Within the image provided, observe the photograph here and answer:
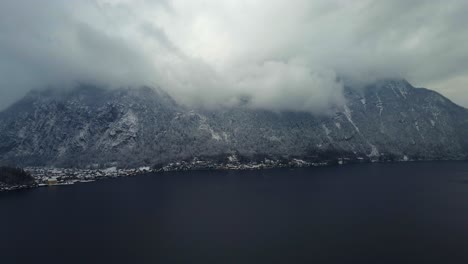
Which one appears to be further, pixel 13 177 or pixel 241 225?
pixel 13 177

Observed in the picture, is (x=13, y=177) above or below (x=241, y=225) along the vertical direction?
above

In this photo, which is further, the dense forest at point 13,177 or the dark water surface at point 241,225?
the dense forest at point 13,177

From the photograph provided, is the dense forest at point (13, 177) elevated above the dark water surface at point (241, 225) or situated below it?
above

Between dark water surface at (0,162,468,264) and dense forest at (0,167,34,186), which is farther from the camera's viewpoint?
dense forest at (0,167,34,186)

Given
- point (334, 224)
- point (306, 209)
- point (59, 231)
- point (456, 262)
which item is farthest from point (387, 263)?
point (59, 231)

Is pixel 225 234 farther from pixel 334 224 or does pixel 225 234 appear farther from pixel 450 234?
pixel 450 234

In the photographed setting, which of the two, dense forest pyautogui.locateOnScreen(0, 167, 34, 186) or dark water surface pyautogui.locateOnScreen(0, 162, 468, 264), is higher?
dense forest pyautogui.locateOnScreen(0, 167, 34, 186)
